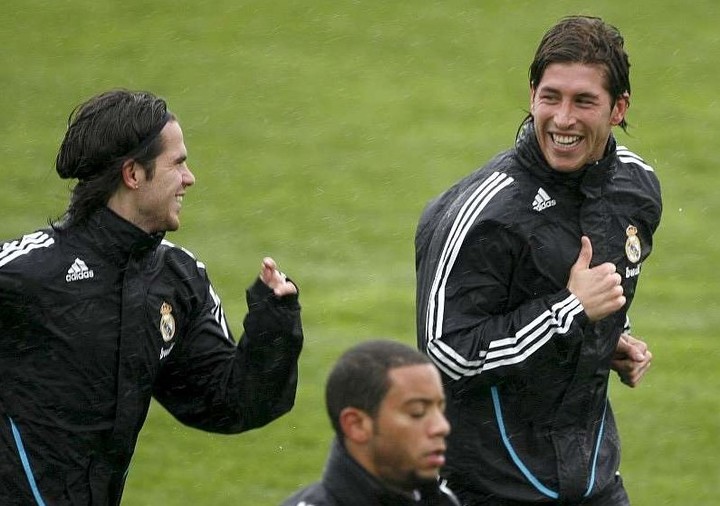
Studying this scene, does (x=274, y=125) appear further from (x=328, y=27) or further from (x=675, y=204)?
(x=675, y=204)

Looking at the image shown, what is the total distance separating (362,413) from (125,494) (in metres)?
5.28

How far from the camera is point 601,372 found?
223 inches

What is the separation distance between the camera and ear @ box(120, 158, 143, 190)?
554cm

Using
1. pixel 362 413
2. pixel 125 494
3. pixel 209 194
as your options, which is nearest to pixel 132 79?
pixel 209 194

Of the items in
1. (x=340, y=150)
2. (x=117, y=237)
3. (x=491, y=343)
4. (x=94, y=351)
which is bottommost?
(x=94, y=351)

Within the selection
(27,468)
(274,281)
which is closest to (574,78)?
(274,281)

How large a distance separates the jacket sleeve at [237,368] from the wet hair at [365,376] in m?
1.09

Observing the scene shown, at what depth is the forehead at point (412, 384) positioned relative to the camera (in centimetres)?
430

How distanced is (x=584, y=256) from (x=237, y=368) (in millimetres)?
1219

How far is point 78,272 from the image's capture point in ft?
17.8

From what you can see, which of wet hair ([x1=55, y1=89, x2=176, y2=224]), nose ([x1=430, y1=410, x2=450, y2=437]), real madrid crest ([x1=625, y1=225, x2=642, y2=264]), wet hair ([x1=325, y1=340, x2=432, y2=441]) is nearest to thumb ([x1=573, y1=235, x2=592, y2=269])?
real madrid crest ([x1=625, y1=225, x2=642, y2=264])

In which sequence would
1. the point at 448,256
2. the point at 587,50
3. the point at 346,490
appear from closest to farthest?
1. the point at 346,490
2. the point at 448,256
3. the point at 587,50

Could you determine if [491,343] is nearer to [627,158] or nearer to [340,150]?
[627,158]

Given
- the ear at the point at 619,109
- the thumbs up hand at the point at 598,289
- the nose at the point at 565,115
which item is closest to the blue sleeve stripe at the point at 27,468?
the thumbs up hand at the point at 598,289
